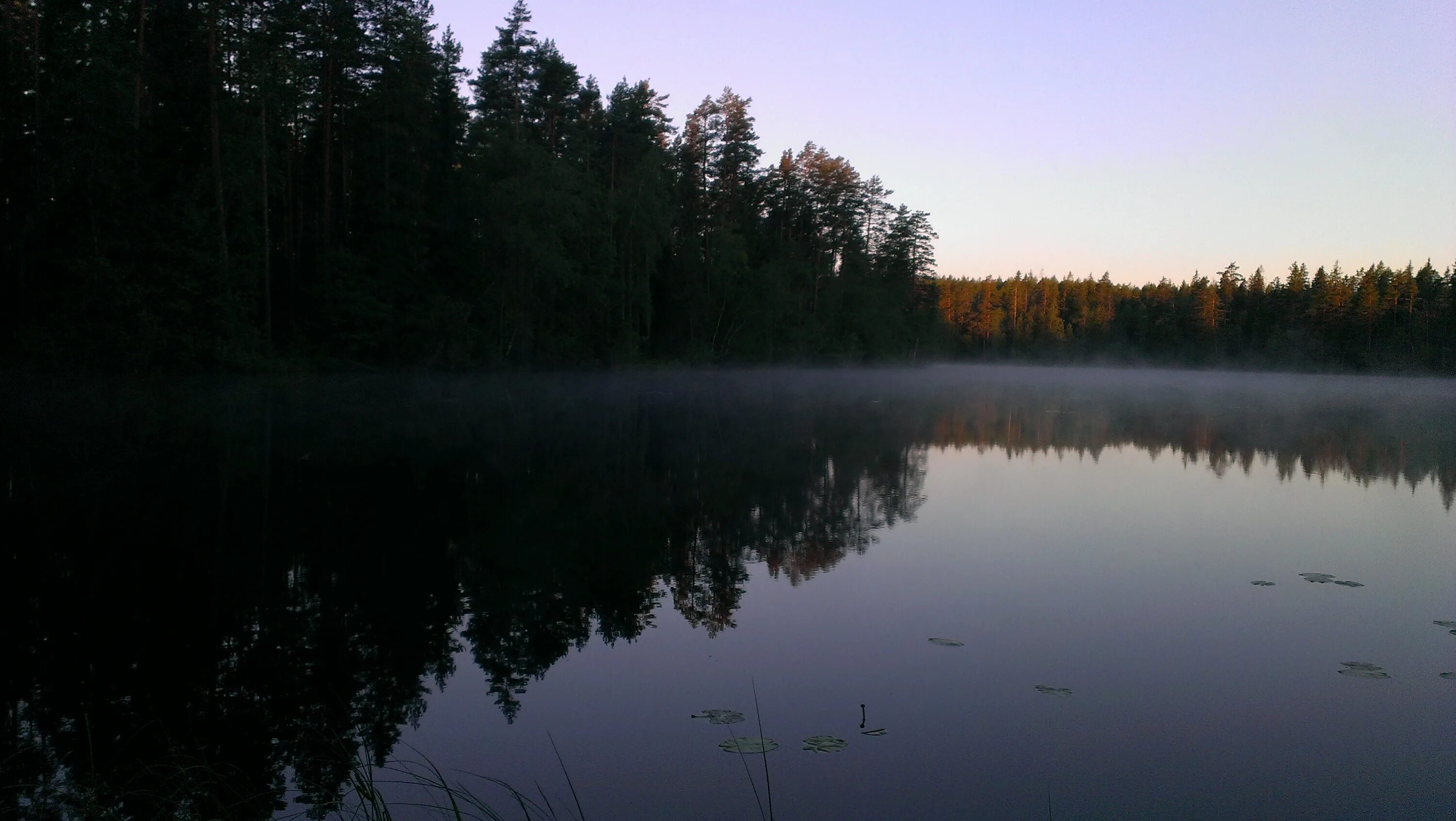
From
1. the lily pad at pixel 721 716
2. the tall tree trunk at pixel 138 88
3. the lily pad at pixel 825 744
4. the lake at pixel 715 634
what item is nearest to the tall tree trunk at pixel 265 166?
the tall tree trunk at pixel 138 88

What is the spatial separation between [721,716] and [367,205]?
→ 38.4 m

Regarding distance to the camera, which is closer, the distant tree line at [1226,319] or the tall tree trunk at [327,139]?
the tall tree trunk at [327,139]

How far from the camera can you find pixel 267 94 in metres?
33.6

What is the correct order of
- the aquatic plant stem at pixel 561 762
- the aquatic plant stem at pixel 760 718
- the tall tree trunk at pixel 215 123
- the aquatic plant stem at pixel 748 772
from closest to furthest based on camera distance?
the aquatic plant stem at pixel 748 772 < the aquatic plant stem at pixel 561 762 < the aquatic plant stem at pixel 760 718 < the tall tree trunk at pixel 215 123

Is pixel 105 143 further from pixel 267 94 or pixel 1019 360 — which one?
pixel 1019 360

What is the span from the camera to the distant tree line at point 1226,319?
9219cm

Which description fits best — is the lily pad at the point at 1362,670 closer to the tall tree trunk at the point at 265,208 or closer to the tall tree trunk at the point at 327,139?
the tall tree trunk at the point at 265,208

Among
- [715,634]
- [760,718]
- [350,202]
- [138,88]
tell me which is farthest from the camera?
[350,202]

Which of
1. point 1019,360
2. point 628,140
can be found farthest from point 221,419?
point 1019,360

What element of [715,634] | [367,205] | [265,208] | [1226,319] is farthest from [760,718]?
[1226,319]

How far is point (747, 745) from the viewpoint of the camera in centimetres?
518

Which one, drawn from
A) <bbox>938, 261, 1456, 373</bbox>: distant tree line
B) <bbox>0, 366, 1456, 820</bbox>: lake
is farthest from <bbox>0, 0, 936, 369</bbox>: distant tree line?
<bbox>938, 261, 1456, 373</bbox>: distant tree line

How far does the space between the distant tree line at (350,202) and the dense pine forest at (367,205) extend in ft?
0.35

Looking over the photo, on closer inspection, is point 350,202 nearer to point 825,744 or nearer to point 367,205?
point 367,205
